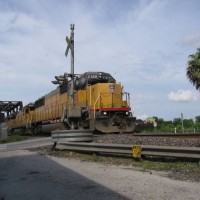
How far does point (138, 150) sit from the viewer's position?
34.0 feet

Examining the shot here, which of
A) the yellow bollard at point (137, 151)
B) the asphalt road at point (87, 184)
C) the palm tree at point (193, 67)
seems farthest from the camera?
the palm tree at point (193, 67)

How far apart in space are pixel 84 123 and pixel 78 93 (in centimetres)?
242

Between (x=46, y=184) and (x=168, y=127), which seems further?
(x=168, y=127)

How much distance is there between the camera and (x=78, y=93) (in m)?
21.9

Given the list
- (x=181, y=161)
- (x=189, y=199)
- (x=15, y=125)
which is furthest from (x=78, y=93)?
(x=15, y=125)

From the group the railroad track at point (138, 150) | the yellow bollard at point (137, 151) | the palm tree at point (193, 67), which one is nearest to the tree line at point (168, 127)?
the palm tree at point (193, 67)

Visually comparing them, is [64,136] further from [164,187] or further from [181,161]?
[164,187]

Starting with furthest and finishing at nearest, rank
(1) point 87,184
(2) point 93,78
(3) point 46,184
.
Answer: (2) point 93,78 < (3) point 46,184 < (1) point 87,184

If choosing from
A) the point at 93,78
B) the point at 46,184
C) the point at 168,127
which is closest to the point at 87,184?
the point at 46,184

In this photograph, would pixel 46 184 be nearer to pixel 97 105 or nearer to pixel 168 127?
pixel 97 105

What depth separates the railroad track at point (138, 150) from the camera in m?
9.23

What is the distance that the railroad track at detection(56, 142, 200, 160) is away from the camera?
923 centimetres

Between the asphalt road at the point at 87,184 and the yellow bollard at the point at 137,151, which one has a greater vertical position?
the yellow bollard at the point at 137,151

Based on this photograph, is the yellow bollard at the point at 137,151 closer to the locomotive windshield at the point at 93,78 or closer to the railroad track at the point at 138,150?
the railroad track at the point at 138,150
